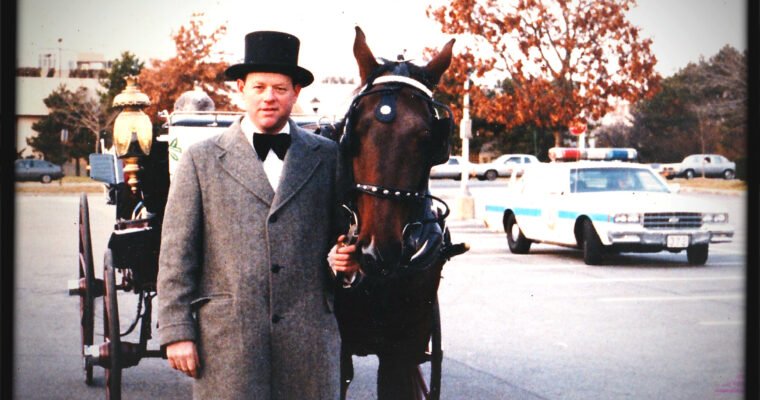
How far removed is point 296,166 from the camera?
11.6 ft

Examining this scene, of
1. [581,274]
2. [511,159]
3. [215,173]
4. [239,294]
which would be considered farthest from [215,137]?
[511,159]

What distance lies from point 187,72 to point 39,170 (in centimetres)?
2990

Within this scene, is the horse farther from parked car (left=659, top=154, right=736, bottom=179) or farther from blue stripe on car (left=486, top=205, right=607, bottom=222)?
parked car (left=659, top=154, right=736, bottom=179)

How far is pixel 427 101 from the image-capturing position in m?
3.97

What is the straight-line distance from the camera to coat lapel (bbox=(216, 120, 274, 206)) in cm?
344

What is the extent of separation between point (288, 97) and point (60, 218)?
72.8 ft

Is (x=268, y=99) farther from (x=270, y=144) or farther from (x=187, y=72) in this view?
(x=187, y=72)

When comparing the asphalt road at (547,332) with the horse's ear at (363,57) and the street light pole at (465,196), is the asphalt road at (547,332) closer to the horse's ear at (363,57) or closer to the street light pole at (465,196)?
the horse's ear at (363,57)

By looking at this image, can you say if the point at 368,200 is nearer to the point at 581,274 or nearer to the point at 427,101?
the point at 427,101

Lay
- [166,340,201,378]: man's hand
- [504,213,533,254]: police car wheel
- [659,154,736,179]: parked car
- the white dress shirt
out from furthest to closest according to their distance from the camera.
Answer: [659,154,736,179]: parked car < [504,213,533,254]: police car wheel < the white dress shirt < [166,340,201,378]: man's hand

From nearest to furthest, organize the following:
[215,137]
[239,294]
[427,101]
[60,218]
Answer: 1. [239,294]
2. [215,137]
3. [427,101]
4. [60,218]

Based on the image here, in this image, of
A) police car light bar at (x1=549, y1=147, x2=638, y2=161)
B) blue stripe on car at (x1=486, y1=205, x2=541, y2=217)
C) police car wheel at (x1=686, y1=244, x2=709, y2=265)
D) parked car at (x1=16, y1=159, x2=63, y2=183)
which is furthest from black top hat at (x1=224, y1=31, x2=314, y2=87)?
parked car at (x1=16, y1=159, x2=63, y2=183)

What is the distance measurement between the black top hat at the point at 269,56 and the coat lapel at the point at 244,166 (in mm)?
284

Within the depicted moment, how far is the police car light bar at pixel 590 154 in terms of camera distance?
16.1 m
